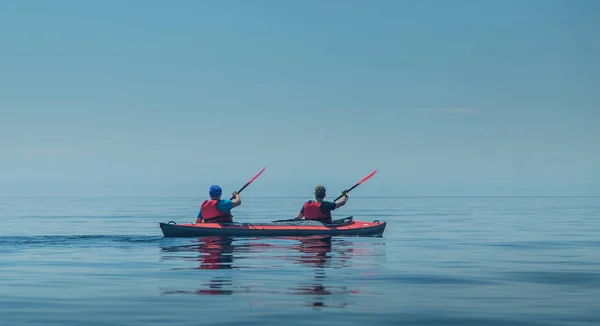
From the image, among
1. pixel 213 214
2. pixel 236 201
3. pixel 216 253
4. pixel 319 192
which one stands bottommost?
pixel 216 253

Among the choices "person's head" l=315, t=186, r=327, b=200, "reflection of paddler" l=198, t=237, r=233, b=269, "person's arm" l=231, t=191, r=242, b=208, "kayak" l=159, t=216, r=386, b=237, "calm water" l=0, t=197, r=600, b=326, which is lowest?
"calm water" l=0, t=197, r=600, b=326

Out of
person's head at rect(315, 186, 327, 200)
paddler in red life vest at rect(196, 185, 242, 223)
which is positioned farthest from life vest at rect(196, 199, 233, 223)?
person's head at rect(315, 186, 327, 200)

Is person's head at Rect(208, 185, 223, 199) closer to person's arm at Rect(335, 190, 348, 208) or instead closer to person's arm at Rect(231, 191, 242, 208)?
person's arm at Rect(231, 191, 242, 208)

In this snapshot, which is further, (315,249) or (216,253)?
(315,249)

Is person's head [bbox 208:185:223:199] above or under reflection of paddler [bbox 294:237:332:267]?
above

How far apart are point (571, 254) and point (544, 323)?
11590mm

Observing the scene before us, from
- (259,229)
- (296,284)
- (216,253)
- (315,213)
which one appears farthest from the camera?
(315,213)

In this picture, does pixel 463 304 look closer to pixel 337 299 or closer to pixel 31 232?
pixel 337 299

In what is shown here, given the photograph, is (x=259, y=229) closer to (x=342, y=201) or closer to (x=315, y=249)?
(x=342, y=201)

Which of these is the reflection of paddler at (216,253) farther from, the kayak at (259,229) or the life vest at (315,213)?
the life vest at (315,213)

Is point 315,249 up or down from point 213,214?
down

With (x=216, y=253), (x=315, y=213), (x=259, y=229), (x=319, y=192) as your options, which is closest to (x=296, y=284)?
(x=216, y=253)

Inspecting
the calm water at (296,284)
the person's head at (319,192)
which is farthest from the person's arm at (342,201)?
the calm water at (296,284)

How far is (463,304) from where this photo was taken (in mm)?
10789
